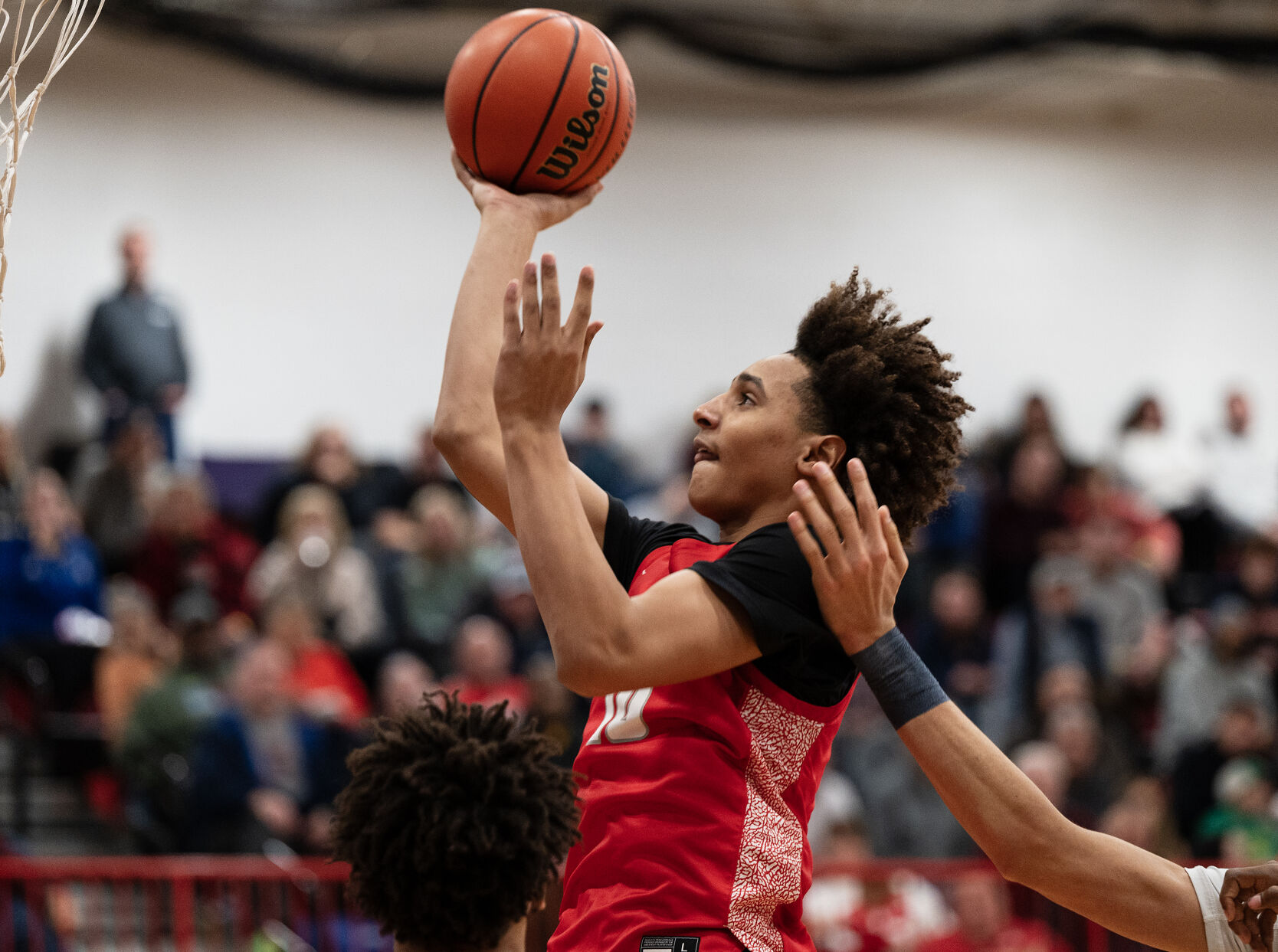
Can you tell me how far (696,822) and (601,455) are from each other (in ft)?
28.3

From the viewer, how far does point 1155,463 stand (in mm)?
11805

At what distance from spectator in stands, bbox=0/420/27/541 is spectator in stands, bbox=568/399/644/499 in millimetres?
3564

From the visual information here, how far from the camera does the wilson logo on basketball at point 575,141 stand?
2.78m

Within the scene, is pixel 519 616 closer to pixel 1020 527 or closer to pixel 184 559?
pixel 184 559

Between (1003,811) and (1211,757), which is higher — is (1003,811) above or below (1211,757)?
A: above

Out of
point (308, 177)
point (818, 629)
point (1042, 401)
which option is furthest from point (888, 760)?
point (308, 177)

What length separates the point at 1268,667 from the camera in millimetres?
8789

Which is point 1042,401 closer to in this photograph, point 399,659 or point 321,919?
point 399,659

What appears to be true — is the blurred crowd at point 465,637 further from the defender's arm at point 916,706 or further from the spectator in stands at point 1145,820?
the defender's arm at point 916,706

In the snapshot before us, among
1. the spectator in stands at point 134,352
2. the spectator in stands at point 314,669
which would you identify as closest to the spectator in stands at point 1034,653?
the spectator in stands at point 314,669

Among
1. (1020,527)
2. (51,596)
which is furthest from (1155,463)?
(51,596)

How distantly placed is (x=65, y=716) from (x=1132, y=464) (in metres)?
7.97

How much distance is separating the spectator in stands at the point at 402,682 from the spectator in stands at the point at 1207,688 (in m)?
4.06

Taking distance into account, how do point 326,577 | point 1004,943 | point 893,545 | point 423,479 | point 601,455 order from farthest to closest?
point 601,455 → point 423,479 → point 326,577 → point 1004,943 → point 893,545
